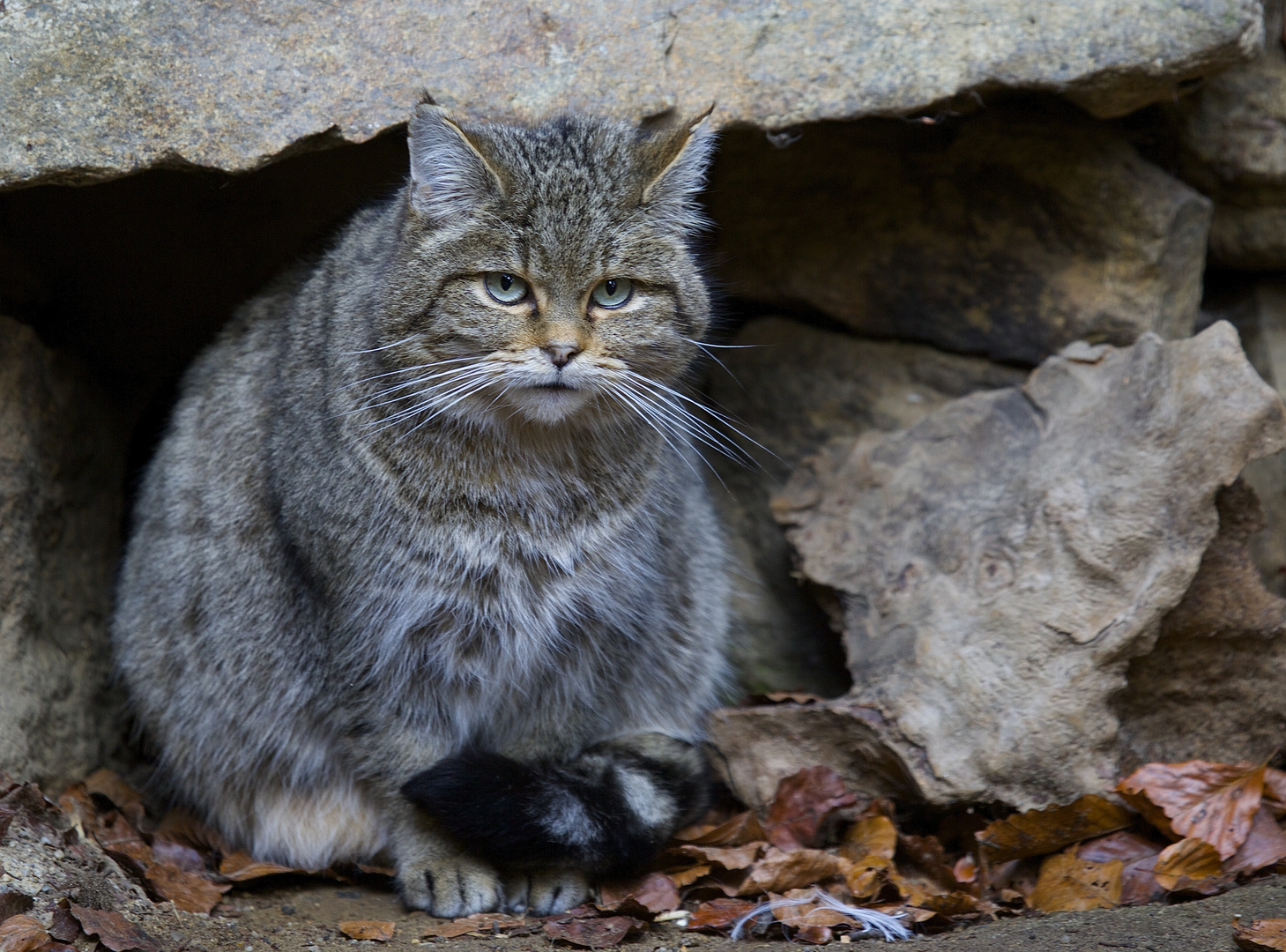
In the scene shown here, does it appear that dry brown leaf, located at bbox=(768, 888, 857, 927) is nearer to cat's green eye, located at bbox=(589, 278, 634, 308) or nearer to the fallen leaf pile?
the fallen leaf pile

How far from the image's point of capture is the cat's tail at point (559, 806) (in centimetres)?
267

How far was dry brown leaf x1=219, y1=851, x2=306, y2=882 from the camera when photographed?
3004mm

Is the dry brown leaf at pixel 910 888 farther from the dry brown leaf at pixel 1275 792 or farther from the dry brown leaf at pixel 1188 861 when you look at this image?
the dry brown leaf at pixel 1275 792

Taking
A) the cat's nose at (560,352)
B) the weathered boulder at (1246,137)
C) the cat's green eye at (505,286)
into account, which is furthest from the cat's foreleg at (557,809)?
the weathered boulder at (1246,137)

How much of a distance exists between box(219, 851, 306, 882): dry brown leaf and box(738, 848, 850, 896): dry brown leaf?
1175 millimetres

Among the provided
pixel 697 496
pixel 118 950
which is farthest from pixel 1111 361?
pixel 118 950

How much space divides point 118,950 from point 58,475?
1.52m

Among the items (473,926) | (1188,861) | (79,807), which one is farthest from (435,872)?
(1188,861)

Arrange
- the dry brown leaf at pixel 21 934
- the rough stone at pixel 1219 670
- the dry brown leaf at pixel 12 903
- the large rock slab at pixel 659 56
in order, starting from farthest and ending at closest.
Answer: the rough stone at pixel 1219 670 < the large rock slab at pixel 659 56 < the dry brown leaf at pixel 12 903 < the dry brown leaf at pixel 21 934

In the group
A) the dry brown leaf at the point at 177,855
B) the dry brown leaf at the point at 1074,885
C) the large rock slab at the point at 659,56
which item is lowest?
the dry brown leaf at the point at 177,855

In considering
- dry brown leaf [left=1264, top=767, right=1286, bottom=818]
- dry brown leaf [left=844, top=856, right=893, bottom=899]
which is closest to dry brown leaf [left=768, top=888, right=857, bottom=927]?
dry brown leaf [left=844, top=856, right=893, bottom=899]

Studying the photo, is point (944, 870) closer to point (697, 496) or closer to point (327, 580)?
point (697, 496)

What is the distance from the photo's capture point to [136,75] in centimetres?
276

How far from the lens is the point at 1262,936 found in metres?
2.18
